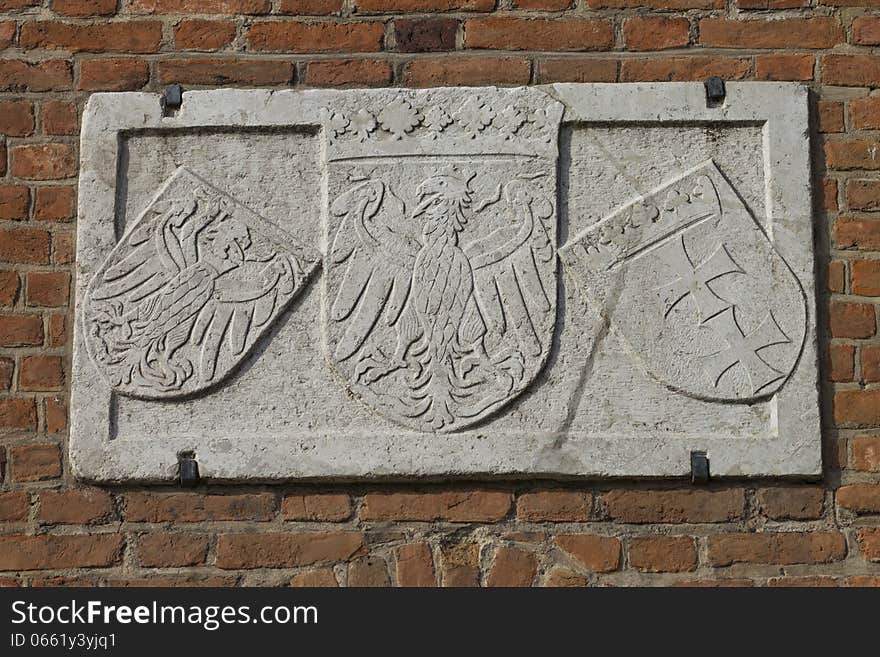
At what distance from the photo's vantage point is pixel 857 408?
10.4 ft

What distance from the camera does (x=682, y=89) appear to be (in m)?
3.32

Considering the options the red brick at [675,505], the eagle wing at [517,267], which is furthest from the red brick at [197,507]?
the red brick at [675,505]

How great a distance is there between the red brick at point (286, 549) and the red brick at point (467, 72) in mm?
1218

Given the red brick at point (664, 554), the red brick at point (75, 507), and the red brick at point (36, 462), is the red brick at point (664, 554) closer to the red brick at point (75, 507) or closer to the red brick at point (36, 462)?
the red brick at point (75, 507)

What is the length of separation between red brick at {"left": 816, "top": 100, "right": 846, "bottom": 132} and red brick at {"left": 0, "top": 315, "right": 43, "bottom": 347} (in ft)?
7.00

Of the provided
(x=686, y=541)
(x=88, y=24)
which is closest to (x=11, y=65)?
(x=88, y=24)

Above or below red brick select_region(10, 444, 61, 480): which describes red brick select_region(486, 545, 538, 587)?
below

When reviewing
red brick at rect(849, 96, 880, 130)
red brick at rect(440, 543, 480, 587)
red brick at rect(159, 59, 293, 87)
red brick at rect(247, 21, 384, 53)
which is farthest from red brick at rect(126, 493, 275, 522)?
red brick at rect(849, 96, 880, 130)

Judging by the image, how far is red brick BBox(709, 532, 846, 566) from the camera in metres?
3.10

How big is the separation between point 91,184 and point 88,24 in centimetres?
47

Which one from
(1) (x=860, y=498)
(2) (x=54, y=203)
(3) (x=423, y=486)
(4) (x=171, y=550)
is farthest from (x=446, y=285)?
(1) (x=860, y=498)

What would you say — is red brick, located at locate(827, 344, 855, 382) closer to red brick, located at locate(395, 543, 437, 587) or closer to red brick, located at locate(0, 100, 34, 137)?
red brick, located at locate(395, 543, 437, 587)

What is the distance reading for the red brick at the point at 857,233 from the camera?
129 inches
